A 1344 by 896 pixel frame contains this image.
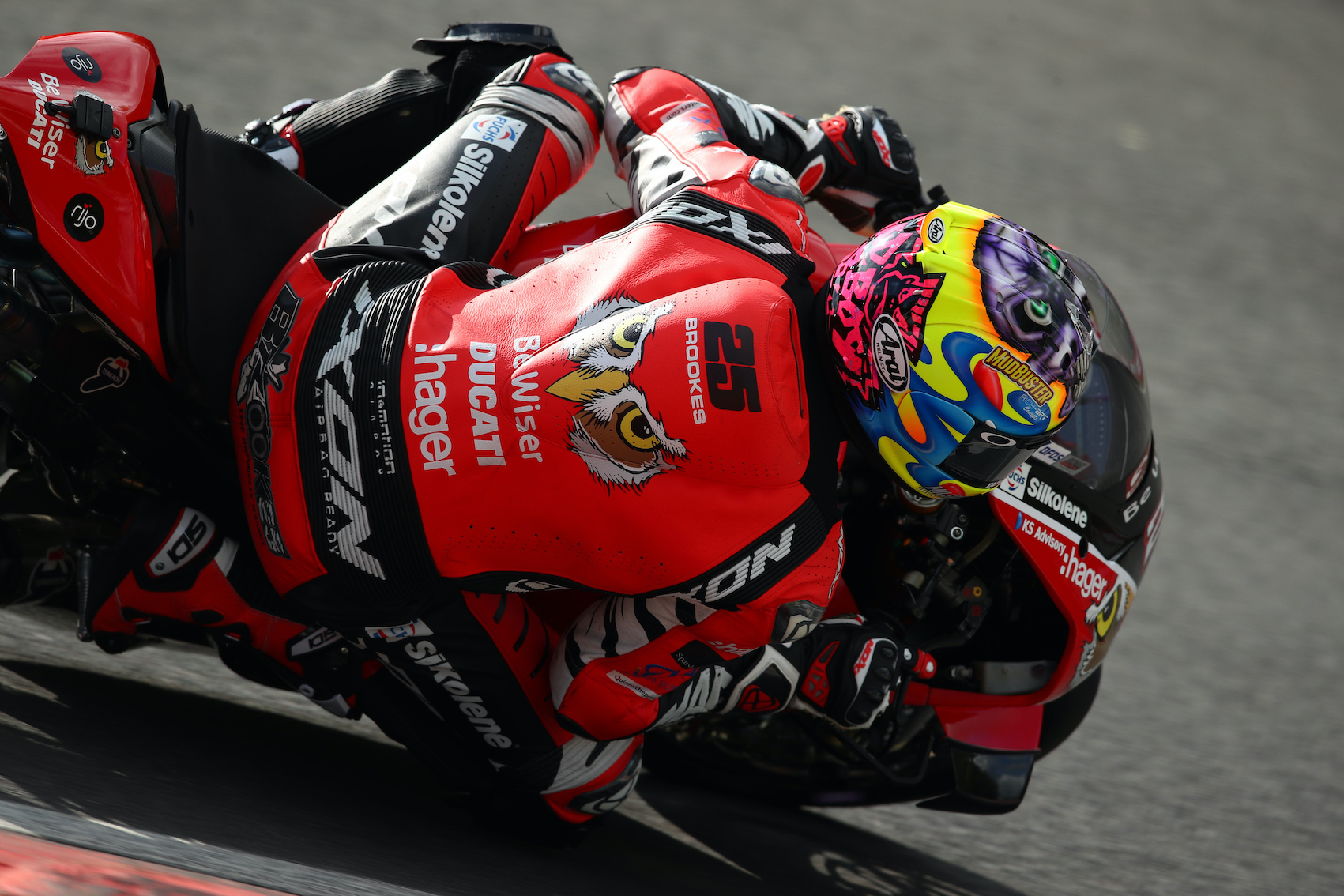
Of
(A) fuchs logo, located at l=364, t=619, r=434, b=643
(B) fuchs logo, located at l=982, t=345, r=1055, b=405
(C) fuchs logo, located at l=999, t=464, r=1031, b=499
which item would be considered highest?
(B) fuchs logo, located at l=982, t=345, r=1055, b=405

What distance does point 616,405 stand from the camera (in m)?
1.87

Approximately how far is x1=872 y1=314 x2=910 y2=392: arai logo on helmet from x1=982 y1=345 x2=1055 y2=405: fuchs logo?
138 millimetres

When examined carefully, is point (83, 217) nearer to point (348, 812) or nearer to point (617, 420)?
point (617, 420)

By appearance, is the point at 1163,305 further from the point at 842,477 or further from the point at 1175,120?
the point at 842,477

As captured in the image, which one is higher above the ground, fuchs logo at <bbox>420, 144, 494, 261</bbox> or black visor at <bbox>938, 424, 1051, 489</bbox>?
fuchs logo at <bbox>420, 144, 494, 261</bbox>

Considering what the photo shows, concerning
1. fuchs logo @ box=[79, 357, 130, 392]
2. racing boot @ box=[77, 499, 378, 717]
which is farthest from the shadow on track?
fuchs logo @ box=[79, 357, 130, 392]

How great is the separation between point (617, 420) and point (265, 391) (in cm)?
68

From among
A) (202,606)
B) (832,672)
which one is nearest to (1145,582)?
(832,672)

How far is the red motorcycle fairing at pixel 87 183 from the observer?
77.4 inches

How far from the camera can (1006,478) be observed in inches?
86.0

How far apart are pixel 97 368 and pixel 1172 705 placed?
3.42 m

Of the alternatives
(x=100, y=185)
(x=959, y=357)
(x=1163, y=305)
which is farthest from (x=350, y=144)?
(x=1163, y=305)

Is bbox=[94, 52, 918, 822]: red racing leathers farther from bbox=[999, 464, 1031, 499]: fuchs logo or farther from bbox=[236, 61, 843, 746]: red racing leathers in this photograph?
bbox=[999, 464, 1031, 499]: fuchs logo

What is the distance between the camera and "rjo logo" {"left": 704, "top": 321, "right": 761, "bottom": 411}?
6.06 feet
